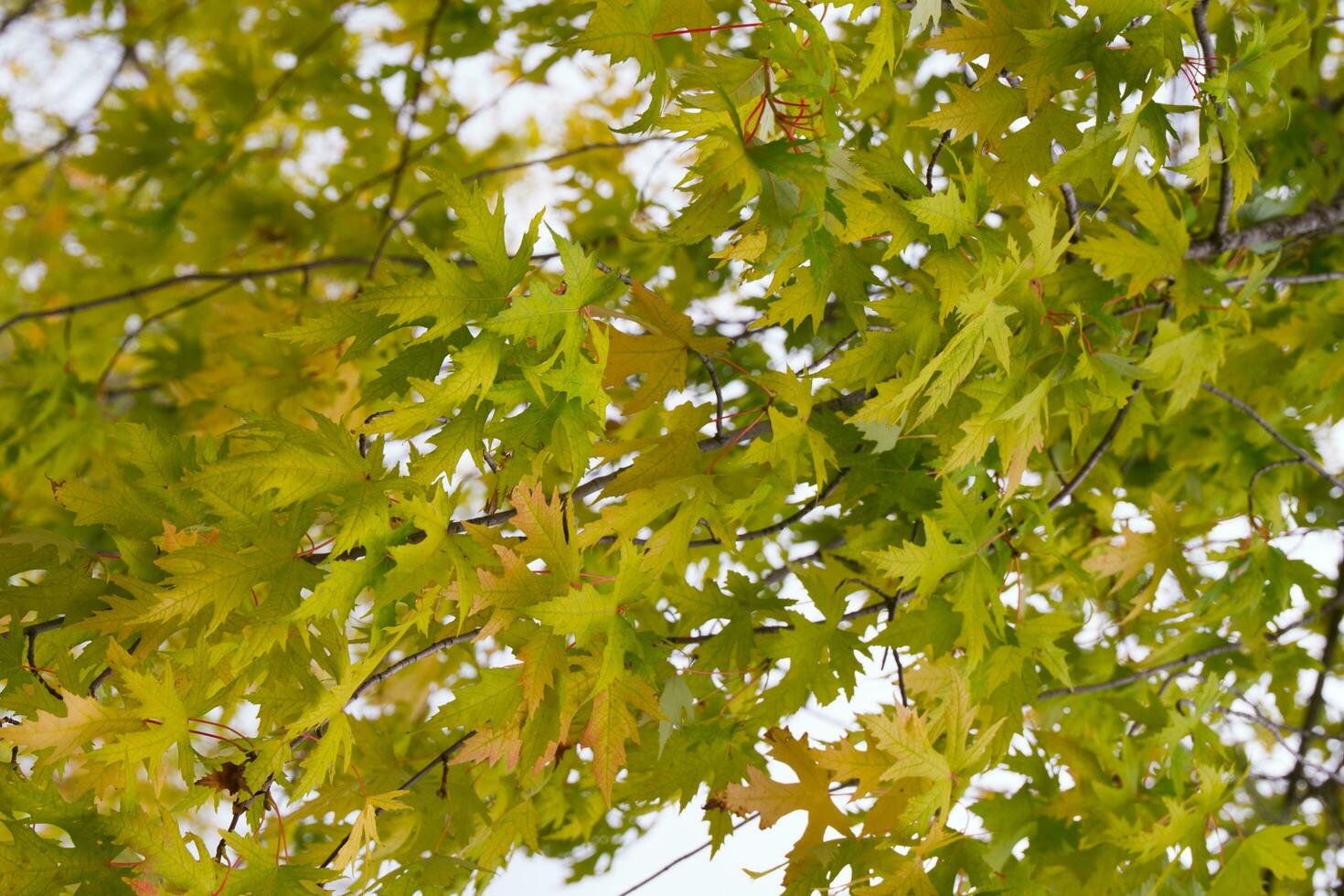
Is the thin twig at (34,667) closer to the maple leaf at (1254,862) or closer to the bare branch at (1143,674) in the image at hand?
the bare branch at (1143,674)

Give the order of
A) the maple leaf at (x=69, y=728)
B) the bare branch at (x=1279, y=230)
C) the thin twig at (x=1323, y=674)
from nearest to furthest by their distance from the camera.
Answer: the maple leaf at (x=69, y=728) < the bare branch at (x=1279, y=230) < the thin twig at (x=1323, y=674)

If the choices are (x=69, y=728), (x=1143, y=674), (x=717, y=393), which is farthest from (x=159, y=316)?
(x=1143, y=674)

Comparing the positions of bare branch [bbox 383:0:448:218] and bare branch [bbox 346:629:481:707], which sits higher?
bare branch [bbox 383:0:448:218]

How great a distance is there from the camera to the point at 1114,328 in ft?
3.06

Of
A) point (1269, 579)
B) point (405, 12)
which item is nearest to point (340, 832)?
point (1269, 579)

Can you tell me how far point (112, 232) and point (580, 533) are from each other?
185 centimetres

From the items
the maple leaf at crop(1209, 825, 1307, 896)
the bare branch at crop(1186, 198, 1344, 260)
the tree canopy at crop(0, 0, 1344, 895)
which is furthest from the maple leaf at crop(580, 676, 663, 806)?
the bare branch at crop(1186, 198, 1344, 260)

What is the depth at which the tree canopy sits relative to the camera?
75 cm

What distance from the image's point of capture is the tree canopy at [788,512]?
750 millimetres

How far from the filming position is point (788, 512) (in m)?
1.53

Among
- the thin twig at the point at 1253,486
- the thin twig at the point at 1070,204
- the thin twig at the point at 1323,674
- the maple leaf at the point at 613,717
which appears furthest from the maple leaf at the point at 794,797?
the thin twig at the point at 1323,674

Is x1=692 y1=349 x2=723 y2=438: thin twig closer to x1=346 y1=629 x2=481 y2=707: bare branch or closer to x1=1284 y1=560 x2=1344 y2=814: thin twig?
x1=346 y1=629 x2=481 y2=707: bare branch

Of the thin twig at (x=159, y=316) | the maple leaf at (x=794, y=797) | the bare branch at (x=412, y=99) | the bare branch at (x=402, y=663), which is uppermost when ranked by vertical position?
the bare branch at (x=412, y=99)

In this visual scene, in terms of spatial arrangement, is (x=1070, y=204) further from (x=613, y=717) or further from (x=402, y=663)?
(x=402, y=663)
